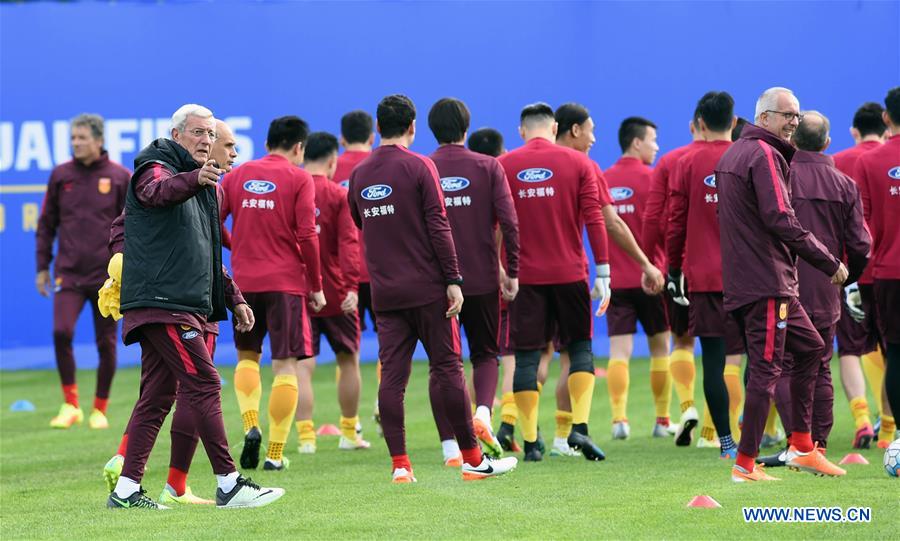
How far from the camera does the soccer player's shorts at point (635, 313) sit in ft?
32.4

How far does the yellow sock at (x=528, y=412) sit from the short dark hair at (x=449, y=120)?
1575mm

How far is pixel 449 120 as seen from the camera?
7.94 meters

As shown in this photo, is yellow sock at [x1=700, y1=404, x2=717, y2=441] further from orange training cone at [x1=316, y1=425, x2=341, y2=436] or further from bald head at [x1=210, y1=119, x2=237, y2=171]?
bald head at [x1=210, y1=119, x2=237, y2=171]

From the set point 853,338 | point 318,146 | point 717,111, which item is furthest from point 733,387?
point 318,146

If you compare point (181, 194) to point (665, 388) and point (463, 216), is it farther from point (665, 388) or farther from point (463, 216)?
point (665, 388)

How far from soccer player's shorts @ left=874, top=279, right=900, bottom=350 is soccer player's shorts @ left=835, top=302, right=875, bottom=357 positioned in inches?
26.0

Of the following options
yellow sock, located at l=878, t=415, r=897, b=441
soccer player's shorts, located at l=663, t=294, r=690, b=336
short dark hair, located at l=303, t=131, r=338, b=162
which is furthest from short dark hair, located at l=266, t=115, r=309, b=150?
yellow sock, located at l=878, t=415, r=897, b=441

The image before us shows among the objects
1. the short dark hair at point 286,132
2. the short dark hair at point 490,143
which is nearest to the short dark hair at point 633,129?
the short dark hair at point 490,143

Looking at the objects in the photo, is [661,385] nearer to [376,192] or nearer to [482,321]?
[482,321]

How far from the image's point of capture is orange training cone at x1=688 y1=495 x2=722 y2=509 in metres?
6.18

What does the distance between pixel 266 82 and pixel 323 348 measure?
309 centimetres

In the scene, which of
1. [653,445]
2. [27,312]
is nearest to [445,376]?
[653,445]

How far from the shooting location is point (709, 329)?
8.43 metres
